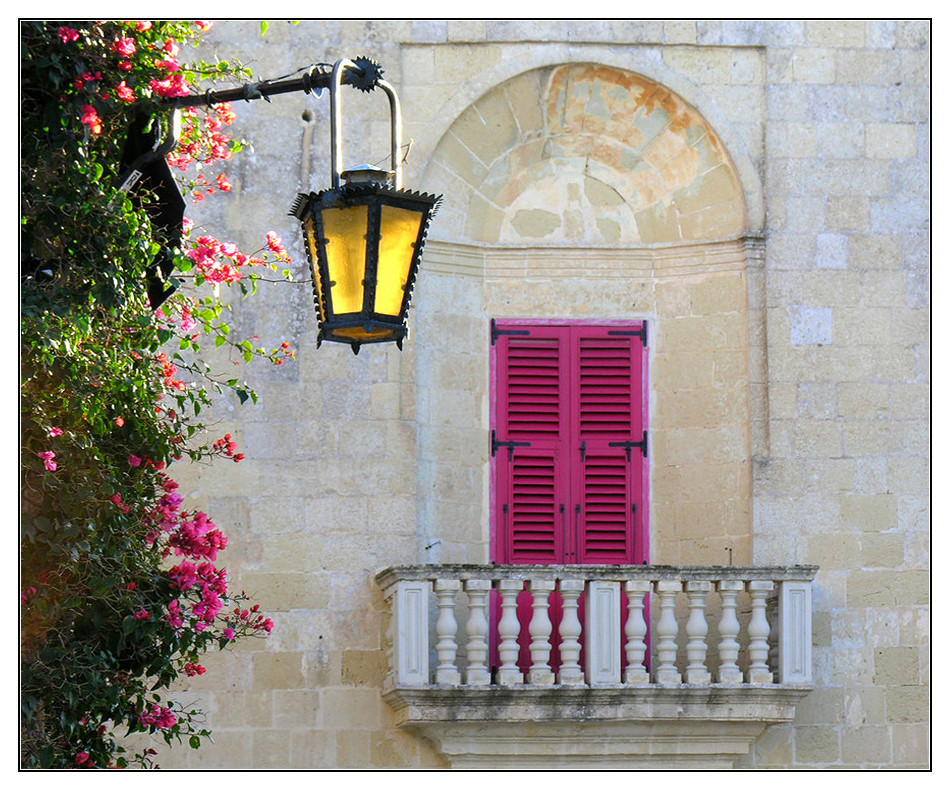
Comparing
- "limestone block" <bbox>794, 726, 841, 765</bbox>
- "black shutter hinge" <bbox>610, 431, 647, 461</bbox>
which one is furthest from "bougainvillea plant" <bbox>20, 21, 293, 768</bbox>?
"limestone block" <bbox>794, 726, 841, 765</bbox>

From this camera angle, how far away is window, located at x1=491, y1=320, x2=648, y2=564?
1134cm

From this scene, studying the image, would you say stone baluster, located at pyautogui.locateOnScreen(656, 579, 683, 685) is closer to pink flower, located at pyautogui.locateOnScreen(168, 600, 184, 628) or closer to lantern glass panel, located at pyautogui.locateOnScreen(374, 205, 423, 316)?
pink flower, located at pyautogui.locateOnScreen(168, 600, 184, 628)

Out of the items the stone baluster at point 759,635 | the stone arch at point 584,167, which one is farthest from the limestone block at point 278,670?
the stone arch at point 584,167

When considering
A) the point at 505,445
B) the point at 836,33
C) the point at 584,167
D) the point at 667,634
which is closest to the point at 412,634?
the point at 667,634

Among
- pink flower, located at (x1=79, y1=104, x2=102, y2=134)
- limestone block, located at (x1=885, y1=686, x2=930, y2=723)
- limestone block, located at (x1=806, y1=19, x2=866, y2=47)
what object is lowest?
limestone block, located at (x1=885, y1=686, x2=930, y2=723)

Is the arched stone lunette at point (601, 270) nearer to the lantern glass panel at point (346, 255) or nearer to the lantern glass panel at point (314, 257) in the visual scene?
the lantern glass panel at point (314, 257)

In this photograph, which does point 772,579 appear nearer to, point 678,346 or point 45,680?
point 678,346

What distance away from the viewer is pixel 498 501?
37.3 feet

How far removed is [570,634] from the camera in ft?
34.2

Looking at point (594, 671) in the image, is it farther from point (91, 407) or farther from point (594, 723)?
point (91, 407)

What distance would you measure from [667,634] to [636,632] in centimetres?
18

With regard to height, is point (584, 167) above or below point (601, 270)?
above

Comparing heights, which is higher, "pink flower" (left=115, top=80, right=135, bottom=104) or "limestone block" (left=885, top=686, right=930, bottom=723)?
"pink flower" (left=115, top=80, right=135, bottom=104)

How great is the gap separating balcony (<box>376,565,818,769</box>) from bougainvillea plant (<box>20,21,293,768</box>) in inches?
112
